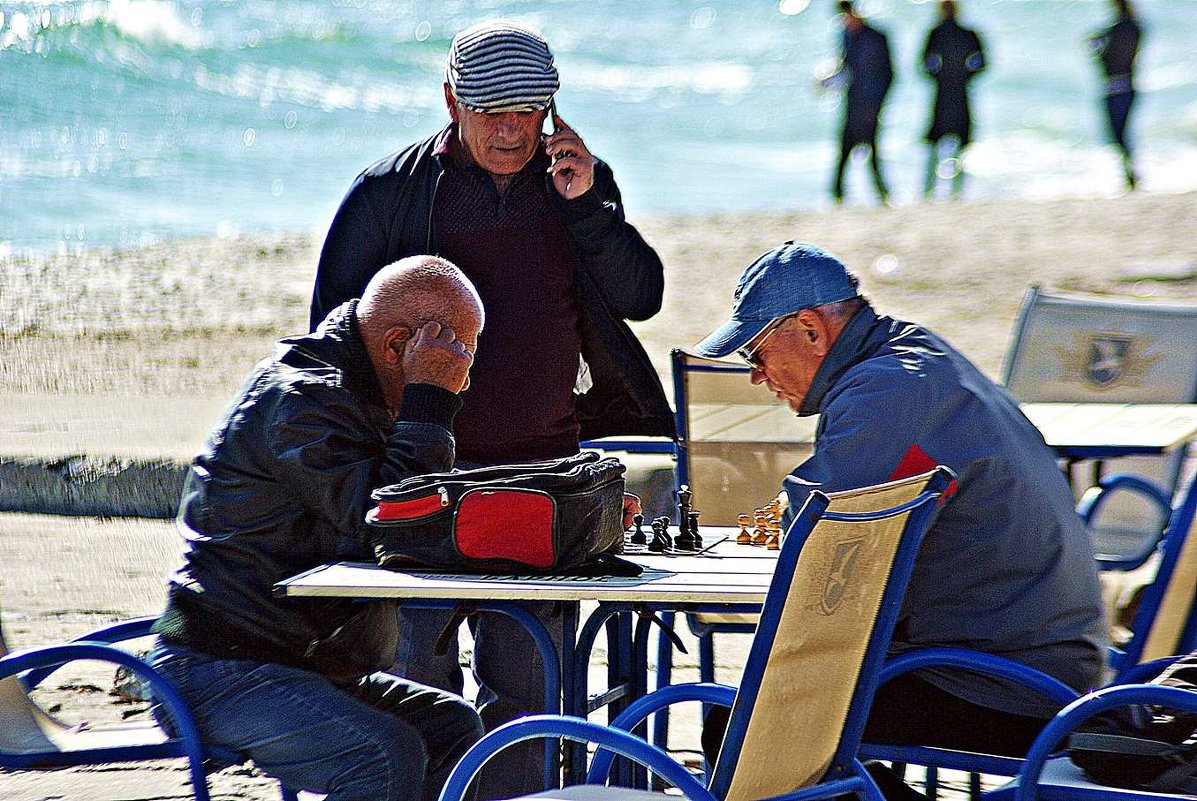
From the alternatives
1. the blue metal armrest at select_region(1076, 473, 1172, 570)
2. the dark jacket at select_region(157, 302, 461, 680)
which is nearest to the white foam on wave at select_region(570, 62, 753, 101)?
the blue metal armrest at select_region(1076, 473, 1172, 570)

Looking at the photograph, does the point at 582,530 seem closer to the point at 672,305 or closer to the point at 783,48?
the point at 672,305

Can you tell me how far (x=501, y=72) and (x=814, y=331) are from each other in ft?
3.47

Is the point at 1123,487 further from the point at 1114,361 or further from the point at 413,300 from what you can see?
the point at 413,300

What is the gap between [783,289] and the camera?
293cm

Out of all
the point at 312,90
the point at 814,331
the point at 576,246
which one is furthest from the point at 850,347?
the point at 312,90

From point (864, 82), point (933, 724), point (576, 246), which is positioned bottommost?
point (933, 724)

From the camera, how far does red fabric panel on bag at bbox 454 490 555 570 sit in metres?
2.71

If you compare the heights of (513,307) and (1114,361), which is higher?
(513,307)

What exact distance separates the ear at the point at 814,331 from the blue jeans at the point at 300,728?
1.01 meters

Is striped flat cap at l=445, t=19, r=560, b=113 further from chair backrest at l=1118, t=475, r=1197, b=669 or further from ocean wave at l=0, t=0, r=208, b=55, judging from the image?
ocean wave at l=0, t=0, r=208, b=55

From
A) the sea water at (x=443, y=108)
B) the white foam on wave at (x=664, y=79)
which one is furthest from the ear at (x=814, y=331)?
the white foam on wave at (x=664, y=79)

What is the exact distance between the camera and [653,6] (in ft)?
139

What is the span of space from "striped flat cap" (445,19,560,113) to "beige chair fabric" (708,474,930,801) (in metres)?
1.65

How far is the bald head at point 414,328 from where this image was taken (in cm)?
294
